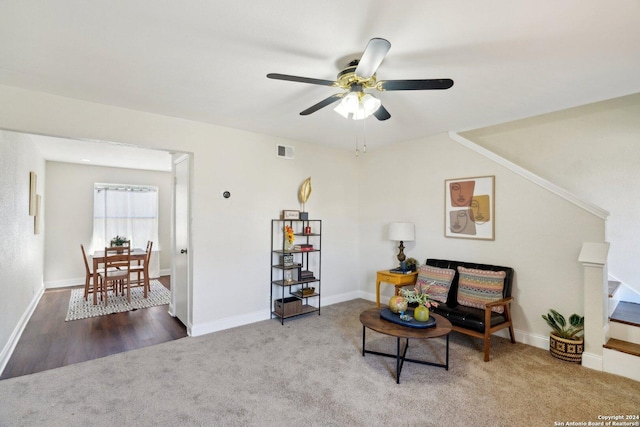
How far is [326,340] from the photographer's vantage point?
11.3ft

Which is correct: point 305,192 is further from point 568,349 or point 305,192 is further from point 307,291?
point 568,349

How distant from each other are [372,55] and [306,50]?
0.58 m

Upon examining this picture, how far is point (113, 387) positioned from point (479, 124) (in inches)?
180

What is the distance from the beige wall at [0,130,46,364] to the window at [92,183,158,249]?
63.4 inches

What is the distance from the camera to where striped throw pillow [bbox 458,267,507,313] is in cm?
334

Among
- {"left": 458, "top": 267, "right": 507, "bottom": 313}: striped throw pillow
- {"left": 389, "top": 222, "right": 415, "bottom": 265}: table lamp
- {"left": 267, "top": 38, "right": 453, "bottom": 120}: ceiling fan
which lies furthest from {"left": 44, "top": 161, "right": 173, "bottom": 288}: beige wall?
{"left": 458, "top": 267, "right": 507, "bottom": 313}: striped throw pillow

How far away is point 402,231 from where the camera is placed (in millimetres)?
4340

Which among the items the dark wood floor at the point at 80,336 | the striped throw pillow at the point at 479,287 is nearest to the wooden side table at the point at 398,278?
the striped throw pillow at the point at 479,287

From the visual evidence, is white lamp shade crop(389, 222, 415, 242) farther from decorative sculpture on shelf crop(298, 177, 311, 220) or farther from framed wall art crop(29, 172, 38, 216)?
framed wall art crop(29, 172, 38, 216)

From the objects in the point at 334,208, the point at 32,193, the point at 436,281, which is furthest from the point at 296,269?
the point at 32,193

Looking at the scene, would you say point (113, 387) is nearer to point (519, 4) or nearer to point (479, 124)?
point (519, 4)

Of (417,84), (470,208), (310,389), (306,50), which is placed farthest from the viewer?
(470,208)

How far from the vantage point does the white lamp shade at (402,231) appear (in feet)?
14.2

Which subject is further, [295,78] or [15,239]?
[15,239]
